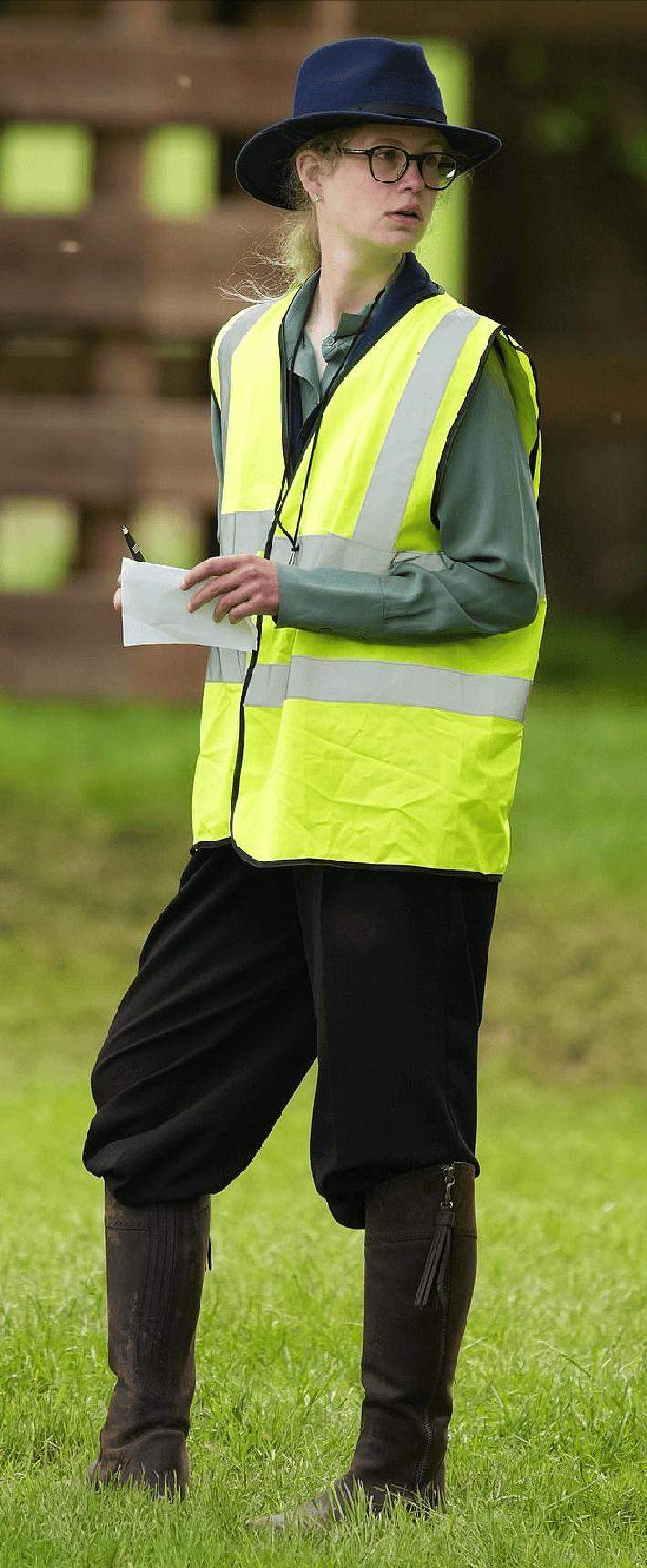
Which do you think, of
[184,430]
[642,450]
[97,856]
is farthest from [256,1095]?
[642,450]

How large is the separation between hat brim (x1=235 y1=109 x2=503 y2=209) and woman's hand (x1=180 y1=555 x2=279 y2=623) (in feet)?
2.02

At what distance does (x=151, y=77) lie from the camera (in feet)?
32.3

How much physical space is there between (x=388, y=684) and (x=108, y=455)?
7.04 metres

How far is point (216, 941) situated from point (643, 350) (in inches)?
555

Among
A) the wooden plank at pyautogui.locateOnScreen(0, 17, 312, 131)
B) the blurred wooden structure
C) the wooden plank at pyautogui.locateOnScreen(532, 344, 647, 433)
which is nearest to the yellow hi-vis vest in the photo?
the blurred wooden structure

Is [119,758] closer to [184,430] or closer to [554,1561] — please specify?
[184,430]

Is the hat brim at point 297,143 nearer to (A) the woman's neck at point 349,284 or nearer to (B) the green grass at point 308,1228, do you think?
(A) the woman's neck at point 349,284

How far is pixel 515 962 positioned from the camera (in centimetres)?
790

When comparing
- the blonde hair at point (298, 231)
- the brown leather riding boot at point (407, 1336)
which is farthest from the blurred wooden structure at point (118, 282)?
the brown leather riding boot at point (407, 1336)

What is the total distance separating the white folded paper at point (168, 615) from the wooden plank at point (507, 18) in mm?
9273

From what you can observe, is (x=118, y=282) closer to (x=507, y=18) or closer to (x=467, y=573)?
(x=507, y=18)

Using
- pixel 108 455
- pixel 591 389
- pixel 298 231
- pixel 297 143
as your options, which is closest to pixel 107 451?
pixel 108 455

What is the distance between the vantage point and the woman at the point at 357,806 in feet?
9.74

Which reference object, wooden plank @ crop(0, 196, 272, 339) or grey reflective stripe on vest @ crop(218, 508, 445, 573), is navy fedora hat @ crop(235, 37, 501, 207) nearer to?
grey reflective stripe on vest @ crop(218, 508, 445, 573)
